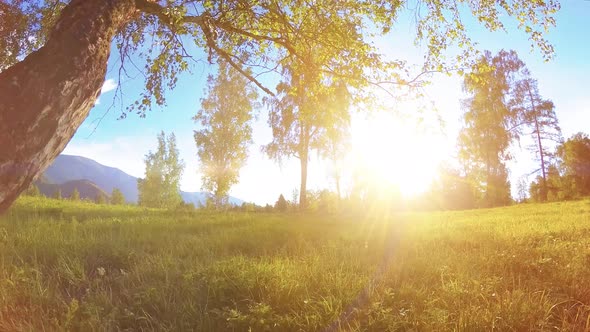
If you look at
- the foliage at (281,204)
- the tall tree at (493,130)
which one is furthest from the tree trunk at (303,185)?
the tall tree at (493,130)

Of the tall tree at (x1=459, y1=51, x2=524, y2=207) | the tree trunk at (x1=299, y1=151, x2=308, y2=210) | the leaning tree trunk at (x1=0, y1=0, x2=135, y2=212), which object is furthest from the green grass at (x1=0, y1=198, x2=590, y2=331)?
the tall tree at (x1=459, y1=51, x2=524, y2=207)

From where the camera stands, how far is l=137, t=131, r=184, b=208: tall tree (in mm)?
47719

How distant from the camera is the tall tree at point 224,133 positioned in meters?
33.1

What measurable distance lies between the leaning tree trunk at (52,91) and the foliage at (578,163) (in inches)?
1469

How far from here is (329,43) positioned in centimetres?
633

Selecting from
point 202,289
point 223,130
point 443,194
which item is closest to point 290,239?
point 202,289

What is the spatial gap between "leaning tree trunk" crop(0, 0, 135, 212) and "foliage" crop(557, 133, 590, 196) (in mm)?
37314

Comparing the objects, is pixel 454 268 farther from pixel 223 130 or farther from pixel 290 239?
pixel 223 130

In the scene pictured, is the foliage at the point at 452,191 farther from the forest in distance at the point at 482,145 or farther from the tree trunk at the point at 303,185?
the tree trunk at the point at 303,185

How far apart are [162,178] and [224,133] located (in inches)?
792

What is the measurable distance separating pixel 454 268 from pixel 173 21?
16.8ft

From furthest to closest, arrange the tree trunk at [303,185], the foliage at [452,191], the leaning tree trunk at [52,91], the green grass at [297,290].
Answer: the foliage at [452,191]
the tree trunk at [303,185]
the leaning tree trunk at [52,91]
the green grass at [297,290]

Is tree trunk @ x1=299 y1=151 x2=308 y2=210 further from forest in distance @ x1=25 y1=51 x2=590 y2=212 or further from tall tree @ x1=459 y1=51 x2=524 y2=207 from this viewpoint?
tall tree @ x1=459 y1=51 x2=524 y2=207

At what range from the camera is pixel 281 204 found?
25359 millimetres
